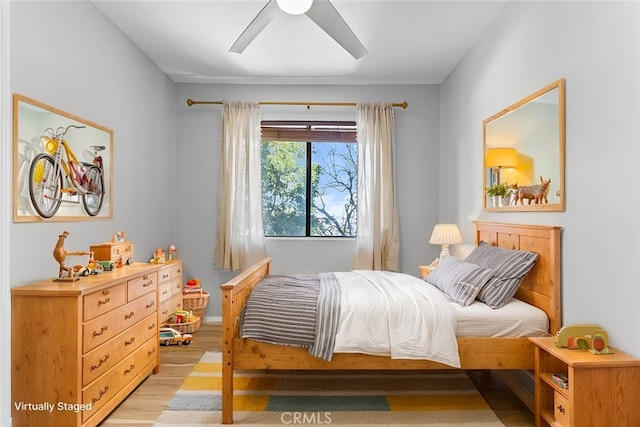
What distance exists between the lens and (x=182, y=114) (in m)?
5.01

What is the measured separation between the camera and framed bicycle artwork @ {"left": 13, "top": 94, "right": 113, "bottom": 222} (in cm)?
238

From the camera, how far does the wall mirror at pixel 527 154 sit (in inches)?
97.6

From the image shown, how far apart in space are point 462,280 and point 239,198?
2864 millimetres

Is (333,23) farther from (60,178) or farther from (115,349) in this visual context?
(115,349)

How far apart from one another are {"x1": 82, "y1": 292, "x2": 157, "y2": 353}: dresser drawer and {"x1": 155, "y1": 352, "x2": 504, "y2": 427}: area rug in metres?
0.58

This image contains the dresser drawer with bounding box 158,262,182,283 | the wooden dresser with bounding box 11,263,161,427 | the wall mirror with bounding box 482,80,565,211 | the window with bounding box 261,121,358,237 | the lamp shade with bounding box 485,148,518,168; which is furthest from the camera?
the window with bounding box 261,121,358,237

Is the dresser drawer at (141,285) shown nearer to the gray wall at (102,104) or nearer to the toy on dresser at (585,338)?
the gray wall at (102,104)

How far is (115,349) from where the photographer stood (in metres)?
2.57

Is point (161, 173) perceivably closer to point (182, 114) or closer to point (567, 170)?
point (182, 114)

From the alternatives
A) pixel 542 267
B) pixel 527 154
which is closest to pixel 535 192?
pixel 527 154

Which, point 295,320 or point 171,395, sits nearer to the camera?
point 295,320

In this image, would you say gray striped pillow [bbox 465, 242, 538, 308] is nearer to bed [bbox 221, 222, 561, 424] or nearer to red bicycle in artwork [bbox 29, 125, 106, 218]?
bed [bbox 221, 222, 561, 424]

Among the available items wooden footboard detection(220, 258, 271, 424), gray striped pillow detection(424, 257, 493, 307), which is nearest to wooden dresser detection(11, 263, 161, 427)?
wooden footboard detection(220, 258, 271, 424)

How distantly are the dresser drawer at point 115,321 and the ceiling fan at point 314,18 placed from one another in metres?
1.91
